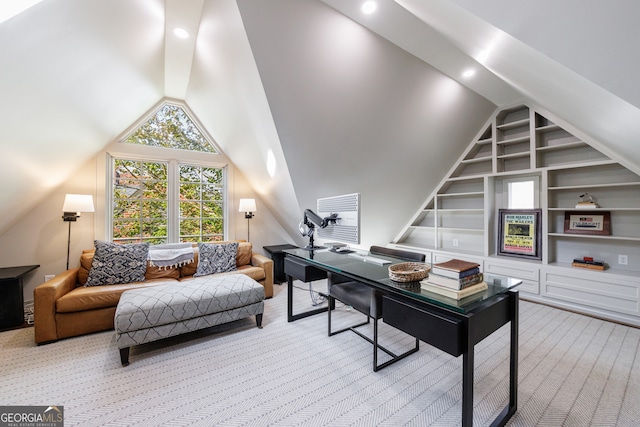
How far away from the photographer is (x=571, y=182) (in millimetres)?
3158

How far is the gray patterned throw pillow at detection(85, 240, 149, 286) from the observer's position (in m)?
2.68

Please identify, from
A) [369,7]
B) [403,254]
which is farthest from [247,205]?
[369,7]

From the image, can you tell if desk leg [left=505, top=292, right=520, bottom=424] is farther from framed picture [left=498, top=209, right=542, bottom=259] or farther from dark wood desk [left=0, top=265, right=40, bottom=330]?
dark wood desk [left=0, top=265, right=40, bottom=330]

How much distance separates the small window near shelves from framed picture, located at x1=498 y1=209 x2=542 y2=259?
0.20 metres

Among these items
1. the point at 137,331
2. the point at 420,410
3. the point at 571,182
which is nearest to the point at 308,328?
the point at 420,410

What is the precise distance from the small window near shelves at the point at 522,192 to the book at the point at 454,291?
2974mm

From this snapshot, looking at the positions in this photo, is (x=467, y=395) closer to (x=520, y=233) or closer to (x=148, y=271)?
(x=520, y=233)

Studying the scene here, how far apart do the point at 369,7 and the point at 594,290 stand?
3716mm

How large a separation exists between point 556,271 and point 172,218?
17.4 feet

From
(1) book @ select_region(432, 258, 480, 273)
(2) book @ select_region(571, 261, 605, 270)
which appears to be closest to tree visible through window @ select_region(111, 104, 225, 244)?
(1) book @ select_region(432, 258, 480, 273)

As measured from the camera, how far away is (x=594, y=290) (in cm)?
272

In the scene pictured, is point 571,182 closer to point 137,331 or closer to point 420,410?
point 420,410

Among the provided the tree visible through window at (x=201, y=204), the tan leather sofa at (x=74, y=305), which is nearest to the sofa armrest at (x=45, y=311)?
the tan leather sofa at (x=74, y=305)

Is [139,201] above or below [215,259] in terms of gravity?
above
